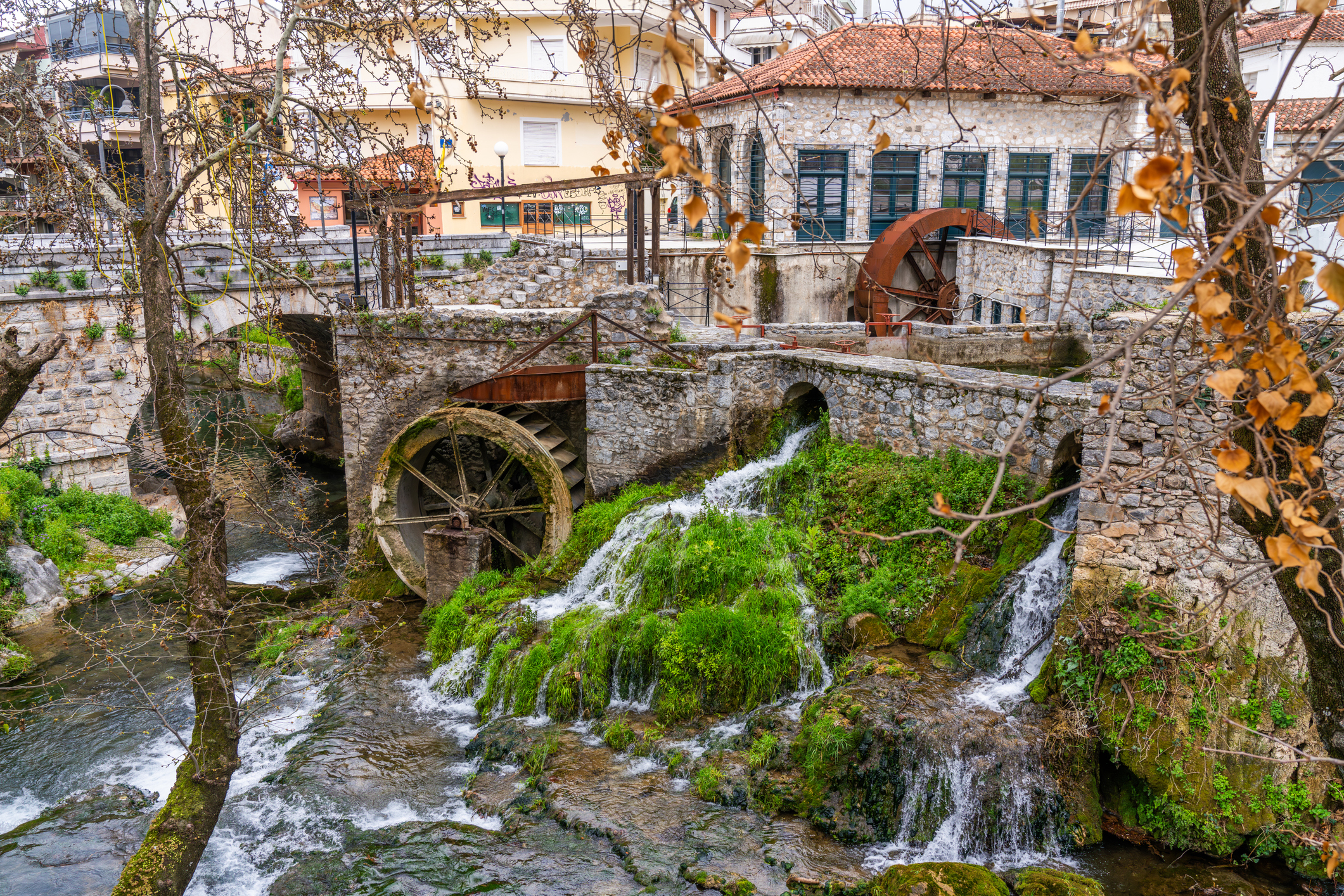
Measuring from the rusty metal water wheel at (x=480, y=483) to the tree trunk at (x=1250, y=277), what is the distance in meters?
8.00

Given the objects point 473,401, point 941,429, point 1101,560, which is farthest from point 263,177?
point 1101,560

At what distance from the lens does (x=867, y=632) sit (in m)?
7.72

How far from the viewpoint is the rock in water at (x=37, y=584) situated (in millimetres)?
10820

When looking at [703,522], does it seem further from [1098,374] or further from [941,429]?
[1098,374]

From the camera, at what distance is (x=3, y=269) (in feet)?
38.5

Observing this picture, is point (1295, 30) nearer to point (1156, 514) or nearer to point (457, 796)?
point (1156, 514)

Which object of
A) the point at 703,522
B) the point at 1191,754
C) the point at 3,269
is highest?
the point at 3,269

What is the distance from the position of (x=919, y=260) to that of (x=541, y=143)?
1077 centimetres

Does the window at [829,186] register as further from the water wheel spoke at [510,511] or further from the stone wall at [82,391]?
the stone wall at [82,391]

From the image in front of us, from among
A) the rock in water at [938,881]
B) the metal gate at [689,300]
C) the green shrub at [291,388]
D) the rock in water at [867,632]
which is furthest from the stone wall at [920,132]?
the rock in water at [938,881]

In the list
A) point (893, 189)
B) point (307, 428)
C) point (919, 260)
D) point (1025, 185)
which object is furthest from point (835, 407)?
point (1025, 185)

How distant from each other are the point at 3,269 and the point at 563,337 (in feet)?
23.2

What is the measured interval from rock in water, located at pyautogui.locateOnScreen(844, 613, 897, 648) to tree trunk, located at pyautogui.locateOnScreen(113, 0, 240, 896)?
15.3 ft

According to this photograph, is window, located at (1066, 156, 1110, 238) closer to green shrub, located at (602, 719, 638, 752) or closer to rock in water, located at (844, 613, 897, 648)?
rock in water, located at (844, 613, 897, 648)
